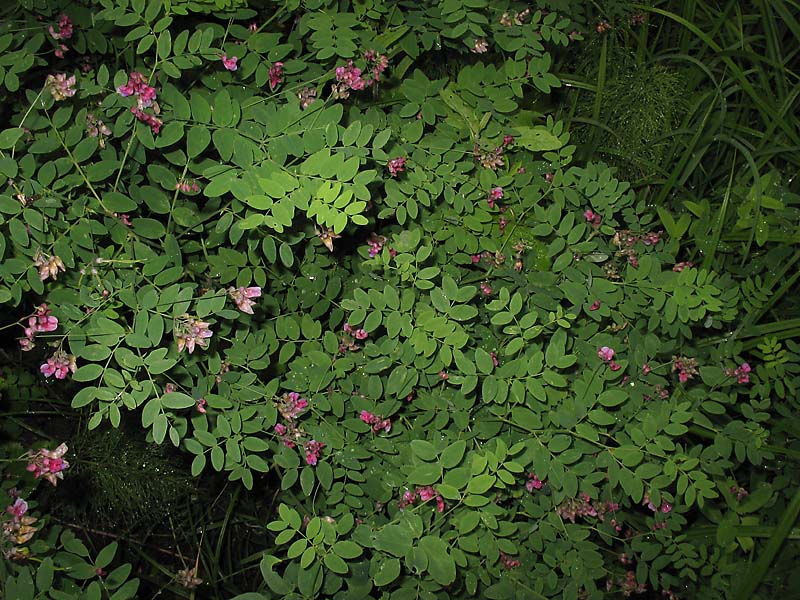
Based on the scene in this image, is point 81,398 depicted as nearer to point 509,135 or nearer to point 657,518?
point 509,135

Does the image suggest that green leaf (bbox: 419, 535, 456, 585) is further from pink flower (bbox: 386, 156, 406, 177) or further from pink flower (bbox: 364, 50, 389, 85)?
pink flower (bbox: 364, 50, 389, 85)

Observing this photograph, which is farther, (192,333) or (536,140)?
(536,140)

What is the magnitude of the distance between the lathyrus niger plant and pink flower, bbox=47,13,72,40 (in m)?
0.02

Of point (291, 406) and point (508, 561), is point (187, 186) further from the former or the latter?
point (508, 561)

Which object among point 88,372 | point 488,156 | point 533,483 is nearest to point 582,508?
point 533,483

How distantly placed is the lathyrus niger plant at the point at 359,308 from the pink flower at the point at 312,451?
0.02 metres

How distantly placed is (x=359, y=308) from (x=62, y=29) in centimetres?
88

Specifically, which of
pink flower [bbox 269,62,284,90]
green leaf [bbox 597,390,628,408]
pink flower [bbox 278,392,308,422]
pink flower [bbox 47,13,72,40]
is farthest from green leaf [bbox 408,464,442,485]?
pink flower [bbox 47,13,72,40]

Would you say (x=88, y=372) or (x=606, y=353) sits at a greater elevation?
(x=88, y=372)

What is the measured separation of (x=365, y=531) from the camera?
1295mm

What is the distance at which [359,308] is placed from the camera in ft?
4.61

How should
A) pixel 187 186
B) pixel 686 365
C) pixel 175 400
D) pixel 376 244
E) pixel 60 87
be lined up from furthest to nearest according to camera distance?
pixel 686 365, pixel 376 244, pixel 187 186, pixel 60 87, pixel 175 400

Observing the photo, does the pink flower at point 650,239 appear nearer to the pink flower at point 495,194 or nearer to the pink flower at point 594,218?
the pink flower at point 594,218

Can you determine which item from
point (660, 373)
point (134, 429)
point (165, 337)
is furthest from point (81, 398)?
point (660, 373)
